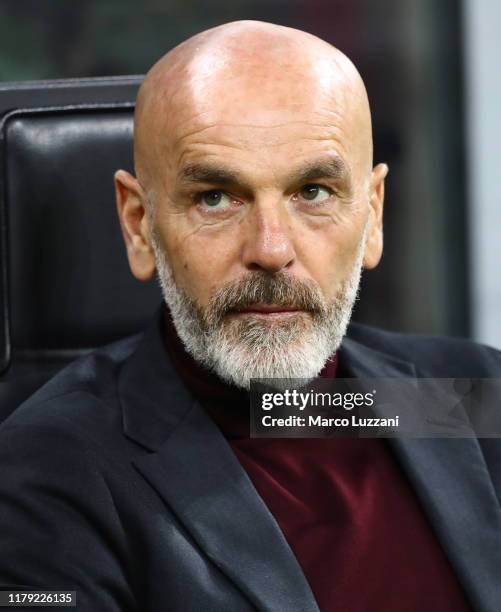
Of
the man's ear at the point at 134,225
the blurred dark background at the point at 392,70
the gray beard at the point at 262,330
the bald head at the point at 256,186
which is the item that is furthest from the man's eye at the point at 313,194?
the blurred dark background at the point at 392,70

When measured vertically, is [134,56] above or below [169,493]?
above

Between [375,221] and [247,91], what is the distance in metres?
0.29

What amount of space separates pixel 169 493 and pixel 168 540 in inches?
2.4

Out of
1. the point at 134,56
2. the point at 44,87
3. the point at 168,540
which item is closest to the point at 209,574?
the point at 168,540

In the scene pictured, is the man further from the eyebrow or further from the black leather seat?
the black leather seat

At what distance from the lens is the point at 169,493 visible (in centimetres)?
153

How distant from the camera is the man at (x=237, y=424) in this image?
1488mm

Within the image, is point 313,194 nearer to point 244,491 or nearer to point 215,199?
point 215,199

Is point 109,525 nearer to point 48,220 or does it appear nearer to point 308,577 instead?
point 308,577

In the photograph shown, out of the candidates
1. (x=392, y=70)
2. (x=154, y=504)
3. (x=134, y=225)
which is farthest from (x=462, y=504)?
(x=392, y=70)

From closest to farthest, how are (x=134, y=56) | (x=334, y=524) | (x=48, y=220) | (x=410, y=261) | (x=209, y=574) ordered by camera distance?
(x=209, y=574)
(x=334, y=524)
(x=48, y=220)
(x=134, y=56)
(x=410, y=261)

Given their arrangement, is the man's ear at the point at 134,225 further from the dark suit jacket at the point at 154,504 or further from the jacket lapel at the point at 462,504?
the jacket lapel at the point at 462,504

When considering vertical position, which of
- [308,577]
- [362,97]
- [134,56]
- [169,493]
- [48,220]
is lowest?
[308,577]

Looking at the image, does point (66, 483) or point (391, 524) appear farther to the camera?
point (391, 524)
